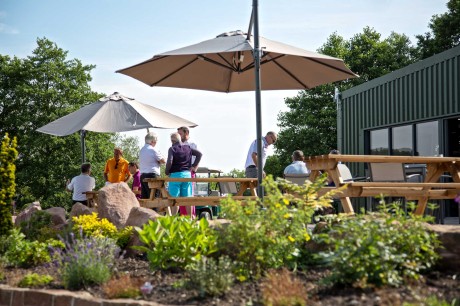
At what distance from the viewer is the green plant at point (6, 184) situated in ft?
21.6

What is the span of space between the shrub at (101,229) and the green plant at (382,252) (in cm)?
272

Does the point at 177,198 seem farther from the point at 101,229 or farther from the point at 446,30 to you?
the point at 446,30

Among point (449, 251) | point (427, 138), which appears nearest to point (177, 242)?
point (449, 251)

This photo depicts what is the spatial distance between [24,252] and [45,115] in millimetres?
33206

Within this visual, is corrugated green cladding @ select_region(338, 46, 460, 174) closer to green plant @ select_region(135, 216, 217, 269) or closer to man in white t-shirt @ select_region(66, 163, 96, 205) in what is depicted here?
man in white t-shirt @ select_region(66, 163, 96, 205)

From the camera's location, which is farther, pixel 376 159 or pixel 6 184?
pixel 376 159

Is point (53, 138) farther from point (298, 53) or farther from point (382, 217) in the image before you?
point (382, 217)

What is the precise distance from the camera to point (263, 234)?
487 cm

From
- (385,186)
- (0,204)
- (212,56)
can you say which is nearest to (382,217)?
(385,186)

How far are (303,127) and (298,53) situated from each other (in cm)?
3160

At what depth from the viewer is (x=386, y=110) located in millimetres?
17234

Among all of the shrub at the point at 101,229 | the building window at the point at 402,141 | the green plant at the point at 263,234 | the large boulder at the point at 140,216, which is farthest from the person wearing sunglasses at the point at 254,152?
the building window at the point at 402,141

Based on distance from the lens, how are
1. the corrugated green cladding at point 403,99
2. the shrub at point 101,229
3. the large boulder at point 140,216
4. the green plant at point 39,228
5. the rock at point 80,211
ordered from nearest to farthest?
the shrub at point 101,229
the large boulder at point 140,216
the green plant at point 39,228
the rock at point 80,211
the corrugated green cladding at point 403,99

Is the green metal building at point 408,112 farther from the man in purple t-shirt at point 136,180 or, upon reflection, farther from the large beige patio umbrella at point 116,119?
the man in purple t-shirt at point 136,180
